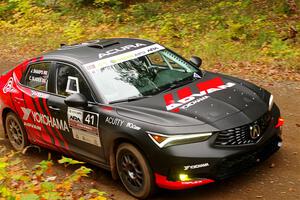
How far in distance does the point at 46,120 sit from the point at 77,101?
122 cm

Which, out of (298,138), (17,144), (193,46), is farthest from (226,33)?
(17,144)

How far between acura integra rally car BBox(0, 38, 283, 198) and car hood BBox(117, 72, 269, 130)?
0.01m

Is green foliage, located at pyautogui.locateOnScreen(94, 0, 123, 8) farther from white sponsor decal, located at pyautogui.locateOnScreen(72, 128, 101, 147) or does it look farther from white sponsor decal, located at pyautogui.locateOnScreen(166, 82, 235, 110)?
white sponsor decal, located at pyautogui.locateOnScreen(166, 82, 235, 110)

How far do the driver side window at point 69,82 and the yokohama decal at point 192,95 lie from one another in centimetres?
118

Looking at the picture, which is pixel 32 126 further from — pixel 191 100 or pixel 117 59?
pixel 191 100

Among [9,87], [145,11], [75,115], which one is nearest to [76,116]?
[75,115]

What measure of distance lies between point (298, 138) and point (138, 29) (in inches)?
357

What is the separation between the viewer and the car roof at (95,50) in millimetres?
6797

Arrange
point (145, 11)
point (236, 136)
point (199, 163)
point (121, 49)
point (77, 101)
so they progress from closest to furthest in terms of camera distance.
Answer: point (199, 163) < point (236, 136) < point (77, 101) < point (121, 49) < point (145, 11)

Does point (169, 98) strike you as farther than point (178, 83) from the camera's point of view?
No

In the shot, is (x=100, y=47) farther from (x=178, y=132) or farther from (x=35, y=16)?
(x=35, y=16)

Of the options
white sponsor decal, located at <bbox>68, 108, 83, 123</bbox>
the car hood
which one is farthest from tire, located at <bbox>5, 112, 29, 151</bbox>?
the car hood

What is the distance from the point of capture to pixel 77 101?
6.15 m

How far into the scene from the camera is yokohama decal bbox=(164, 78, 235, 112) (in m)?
5.82
